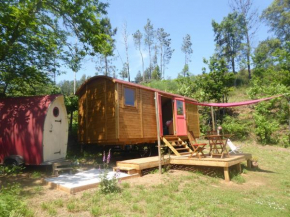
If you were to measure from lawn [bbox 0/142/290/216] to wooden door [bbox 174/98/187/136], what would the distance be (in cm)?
381

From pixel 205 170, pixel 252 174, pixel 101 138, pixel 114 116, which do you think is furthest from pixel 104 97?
pixel 252 174

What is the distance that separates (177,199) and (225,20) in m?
30.9

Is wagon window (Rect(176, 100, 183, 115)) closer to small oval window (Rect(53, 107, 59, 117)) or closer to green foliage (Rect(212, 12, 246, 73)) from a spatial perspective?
small oval window (Rect(53, 107, 59, 117))

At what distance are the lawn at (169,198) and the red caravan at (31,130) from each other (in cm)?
75

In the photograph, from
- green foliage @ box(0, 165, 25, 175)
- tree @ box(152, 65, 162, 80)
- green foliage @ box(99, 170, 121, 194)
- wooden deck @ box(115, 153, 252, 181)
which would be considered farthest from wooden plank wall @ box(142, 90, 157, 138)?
tree @ box(152, 65, 162, 80)

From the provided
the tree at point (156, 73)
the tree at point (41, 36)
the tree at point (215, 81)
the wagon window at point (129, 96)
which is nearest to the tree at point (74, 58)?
the tree at point (41, 36)

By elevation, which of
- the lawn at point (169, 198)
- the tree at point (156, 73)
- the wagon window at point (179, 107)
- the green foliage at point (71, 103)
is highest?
the tree at point (156, 73)

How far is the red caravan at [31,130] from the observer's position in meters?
6.79

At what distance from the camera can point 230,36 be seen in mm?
31391

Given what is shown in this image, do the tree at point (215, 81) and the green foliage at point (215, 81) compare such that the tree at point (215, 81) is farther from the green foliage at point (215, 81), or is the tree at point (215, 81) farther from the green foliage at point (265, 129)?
the green foliage at point (265, 129)

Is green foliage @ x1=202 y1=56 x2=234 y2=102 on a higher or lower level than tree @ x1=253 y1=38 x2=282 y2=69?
lower

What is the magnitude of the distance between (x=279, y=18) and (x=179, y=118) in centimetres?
2916

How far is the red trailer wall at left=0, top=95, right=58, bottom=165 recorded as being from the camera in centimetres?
679

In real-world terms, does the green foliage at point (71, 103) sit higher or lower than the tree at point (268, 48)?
lower
